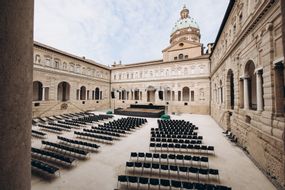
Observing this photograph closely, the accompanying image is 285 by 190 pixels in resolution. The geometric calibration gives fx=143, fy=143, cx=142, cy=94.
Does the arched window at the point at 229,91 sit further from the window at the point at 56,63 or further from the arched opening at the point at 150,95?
the window at the point at 56,63

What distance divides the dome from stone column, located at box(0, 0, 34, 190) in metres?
44.2

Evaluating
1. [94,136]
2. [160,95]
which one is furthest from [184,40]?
[94,136]

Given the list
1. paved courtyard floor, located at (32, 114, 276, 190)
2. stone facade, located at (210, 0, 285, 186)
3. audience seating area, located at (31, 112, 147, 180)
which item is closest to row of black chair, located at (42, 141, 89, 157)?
audience seating area, located at (31, 112, 147, 180)

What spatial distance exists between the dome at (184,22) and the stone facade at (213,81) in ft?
0.89

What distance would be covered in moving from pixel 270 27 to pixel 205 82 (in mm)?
21866

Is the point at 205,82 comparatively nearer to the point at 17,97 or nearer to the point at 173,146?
the point at 173,146

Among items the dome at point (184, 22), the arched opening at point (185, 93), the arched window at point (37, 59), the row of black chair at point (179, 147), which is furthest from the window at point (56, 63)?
the dome at point (184, 22)

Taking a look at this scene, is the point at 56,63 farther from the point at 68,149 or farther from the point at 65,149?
the point at 68,149

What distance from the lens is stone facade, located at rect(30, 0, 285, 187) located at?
22.5 feet

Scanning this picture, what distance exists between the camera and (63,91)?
95.0ft

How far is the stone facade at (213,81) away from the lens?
6.86 m

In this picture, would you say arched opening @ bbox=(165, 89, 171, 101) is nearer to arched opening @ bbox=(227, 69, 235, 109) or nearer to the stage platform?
the stage platform

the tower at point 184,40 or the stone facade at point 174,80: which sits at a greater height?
the tower at point 184,40

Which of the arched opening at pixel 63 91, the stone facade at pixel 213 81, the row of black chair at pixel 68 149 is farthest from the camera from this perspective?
the arched opening at pixel 63 91
